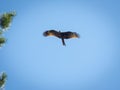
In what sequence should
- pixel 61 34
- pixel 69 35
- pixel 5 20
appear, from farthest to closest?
pixel 61 34
pixel 69 35
pixel 5 20

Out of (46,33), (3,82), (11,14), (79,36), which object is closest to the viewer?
(3,82)

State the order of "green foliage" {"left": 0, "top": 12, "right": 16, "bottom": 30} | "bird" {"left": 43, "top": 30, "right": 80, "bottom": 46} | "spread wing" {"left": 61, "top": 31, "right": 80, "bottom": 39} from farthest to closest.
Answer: "bird" {"left": 43, "top": 30, "right": 80, "bottom": 46}, "spread wing" {"left": 61, "top": 31, "right": 80, "bottom": 39}, "green foliage" {"left": 0, "top": 12, "right": 16, "bottom": 30}

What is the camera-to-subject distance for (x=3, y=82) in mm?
13883

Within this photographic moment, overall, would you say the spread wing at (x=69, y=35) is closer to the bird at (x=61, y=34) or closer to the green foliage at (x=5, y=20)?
the bird at (x=61, y=34)

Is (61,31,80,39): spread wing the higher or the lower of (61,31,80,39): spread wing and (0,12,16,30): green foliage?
the higher

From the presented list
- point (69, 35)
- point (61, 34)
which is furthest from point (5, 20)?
point (61, 34)

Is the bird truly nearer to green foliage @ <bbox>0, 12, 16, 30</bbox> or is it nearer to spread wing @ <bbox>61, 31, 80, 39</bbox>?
spread wing @ <bbox>61, 31, 80, 39</bbox>

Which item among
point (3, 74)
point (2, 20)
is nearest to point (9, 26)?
point (2, 20)

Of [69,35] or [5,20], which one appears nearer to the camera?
[5,20]

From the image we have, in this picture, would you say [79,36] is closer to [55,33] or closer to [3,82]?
[55,33]

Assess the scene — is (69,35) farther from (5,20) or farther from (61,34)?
(5,20)

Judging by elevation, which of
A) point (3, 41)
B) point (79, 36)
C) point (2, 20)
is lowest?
point (3, 41)

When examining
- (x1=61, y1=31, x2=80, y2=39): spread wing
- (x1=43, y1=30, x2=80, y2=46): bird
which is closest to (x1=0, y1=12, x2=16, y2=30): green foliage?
(x1=61, y1=31, x2=80, y2=39): spread wing

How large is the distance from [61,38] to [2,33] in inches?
393
